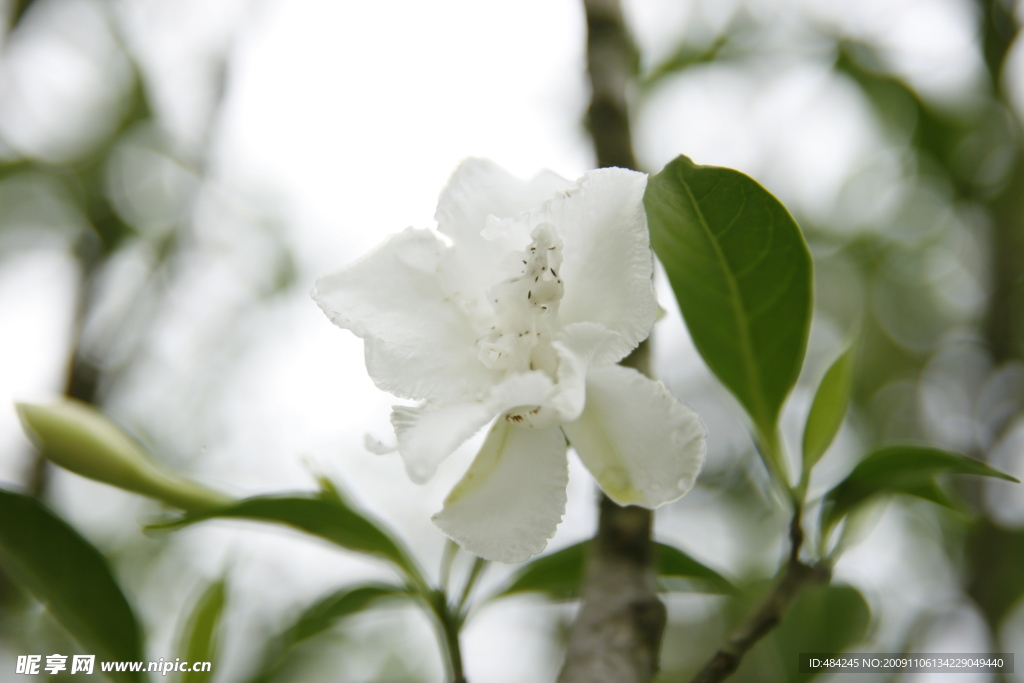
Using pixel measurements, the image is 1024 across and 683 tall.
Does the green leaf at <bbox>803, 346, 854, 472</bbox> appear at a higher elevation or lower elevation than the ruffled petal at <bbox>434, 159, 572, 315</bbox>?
Result: lower

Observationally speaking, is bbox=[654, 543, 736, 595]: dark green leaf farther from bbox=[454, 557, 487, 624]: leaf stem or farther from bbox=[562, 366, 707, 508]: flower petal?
bbox=[562, 366, 707, 508]: flower petal

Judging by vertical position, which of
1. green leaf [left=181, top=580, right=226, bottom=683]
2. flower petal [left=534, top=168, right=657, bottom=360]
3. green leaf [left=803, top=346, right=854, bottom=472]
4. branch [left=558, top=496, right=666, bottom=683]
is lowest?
green leaf [left=181, top=580, right=226, bottom=683]

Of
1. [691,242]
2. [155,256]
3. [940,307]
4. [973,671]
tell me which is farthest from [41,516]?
[940,307]

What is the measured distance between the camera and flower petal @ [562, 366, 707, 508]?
0.56 metres

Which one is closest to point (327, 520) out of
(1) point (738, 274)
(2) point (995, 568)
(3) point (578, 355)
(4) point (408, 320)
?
(4) point (408, 320)

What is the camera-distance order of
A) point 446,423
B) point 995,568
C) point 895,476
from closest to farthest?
point 446,423
point 895,476
point 995,568

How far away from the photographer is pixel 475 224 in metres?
0.68

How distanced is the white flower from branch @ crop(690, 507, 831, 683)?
21cm

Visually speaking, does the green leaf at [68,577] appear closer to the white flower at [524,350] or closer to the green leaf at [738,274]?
the white flower at [524,350]

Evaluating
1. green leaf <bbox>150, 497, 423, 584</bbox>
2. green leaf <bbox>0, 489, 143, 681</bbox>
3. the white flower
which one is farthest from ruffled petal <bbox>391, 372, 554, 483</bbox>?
green leaf <bbox>0, 489, 143, 681</bbox>

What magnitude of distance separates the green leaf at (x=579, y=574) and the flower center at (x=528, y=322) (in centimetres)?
38

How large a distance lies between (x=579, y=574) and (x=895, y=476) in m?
0.43

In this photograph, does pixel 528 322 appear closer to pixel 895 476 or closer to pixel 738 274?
pixel 738 274

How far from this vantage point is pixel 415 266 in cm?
66
